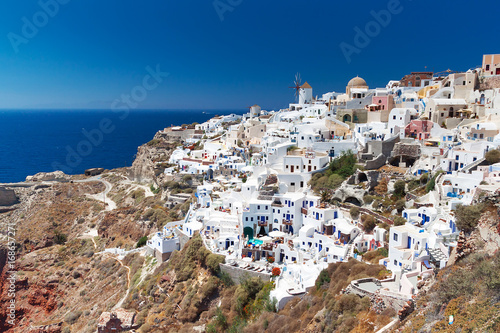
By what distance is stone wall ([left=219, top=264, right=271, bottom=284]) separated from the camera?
21859mm

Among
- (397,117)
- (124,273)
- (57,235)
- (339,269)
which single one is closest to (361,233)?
(339,269)

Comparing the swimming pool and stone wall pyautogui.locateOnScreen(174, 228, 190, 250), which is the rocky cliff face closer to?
stone wall pyautogui.locateOnScreen(174, 228, 190, 250)

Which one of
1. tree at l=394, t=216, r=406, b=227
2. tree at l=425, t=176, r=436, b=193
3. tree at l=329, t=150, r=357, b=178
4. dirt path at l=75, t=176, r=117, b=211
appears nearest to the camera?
tree at l=394, t=216, r=406, b=227

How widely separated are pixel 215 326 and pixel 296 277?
16.9ft

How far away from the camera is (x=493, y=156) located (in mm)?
23078

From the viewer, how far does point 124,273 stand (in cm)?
3152

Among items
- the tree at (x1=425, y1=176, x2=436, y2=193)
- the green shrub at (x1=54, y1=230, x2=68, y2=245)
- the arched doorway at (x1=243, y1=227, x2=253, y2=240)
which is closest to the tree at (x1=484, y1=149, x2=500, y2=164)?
the tree at (x1=425, y1=176, x2=436, y2=193)

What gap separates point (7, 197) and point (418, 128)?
53498 mm

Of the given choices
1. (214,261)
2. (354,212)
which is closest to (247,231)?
(214,261)

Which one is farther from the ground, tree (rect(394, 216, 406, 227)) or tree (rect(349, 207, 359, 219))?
tree (rect(394, 216, 406, 227))

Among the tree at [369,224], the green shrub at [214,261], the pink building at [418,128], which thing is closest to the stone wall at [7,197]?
the green shrub at [214,261]

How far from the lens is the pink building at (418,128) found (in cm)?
3106

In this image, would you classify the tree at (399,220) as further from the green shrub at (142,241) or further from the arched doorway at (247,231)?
the green shrub at (142,241)

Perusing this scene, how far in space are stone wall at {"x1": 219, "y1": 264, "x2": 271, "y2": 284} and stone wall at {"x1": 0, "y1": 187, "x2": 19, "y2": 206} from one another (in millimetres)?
44166
